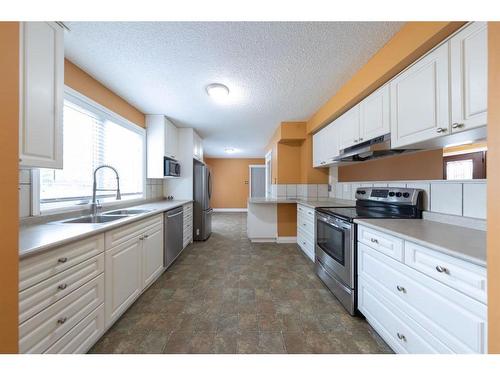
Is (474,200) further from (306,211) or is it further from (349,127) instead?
(306,211)

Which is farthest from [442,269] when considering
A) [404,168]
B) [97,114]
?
[97,114]

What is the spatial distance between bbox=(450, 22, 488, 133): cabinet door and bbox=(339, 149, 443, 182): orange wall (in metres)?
0.73

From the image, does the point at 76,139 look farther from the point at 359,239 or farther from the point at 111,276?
the point at 359,239

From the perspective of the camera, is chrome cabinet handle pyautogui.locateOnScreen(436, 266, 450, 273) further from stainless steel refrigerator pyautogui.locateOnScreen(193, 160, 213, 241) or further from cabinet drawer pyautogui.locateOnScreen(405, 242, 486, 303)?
stainless steel refrigerator pyautogui.locateOnScreen(193, 160, 213, 241)

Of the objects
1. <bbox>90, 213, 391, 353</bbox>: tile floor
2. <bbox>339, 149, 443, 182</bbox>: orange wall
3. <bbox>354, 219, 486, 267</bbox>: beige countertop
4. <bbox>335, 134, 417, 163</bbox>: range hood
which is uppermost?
<bbox>335, 134, 417, 163</bbox>: range hood

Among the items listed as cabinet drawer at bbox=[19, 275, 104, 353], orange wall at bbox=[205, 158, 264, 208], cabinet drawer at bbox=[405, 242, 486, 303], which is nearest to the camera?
cabinet drawer at bbox=[405, 242, 486, 303]

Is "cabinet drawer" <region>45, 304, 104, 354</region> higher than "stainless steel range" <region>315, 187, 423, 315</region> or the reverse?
the reverse

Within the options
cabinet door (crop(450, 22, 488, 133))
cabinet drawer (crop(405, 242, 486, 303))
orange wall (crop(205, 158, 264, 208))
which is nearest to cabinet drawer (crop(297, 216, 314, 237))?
cabinet drawer (crop(405, 242, 486, 303))

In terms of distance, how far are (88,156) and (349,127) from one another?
317 cm

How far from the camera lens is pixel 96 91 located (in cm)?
221

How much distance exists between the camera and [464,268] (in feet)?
2.82

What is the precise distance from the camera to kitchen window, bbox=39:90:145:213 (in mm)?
1835

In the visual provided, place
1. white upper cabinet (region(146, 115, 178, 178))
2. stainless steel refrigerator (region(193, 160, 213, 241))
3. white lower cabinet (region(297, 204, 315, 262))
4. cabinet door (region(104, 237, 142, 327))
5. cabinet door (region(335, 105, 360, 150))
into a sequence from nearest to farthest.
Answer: cabinet door (region(104, 237, 142, 327)), cabinet door (region(335, 105, 360, 150)), white lower cabinet (region(297, 204, 315, 262)), white upper cabinet (region(146, 115, 178, 178)), stainless steel refrigerator (region(193, 160, 213, 241))

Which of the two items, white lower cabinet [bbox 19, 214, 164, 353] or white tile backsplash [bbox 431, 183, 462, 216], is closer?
white lower cabinet [bbox 19, 214, 164, 353]
